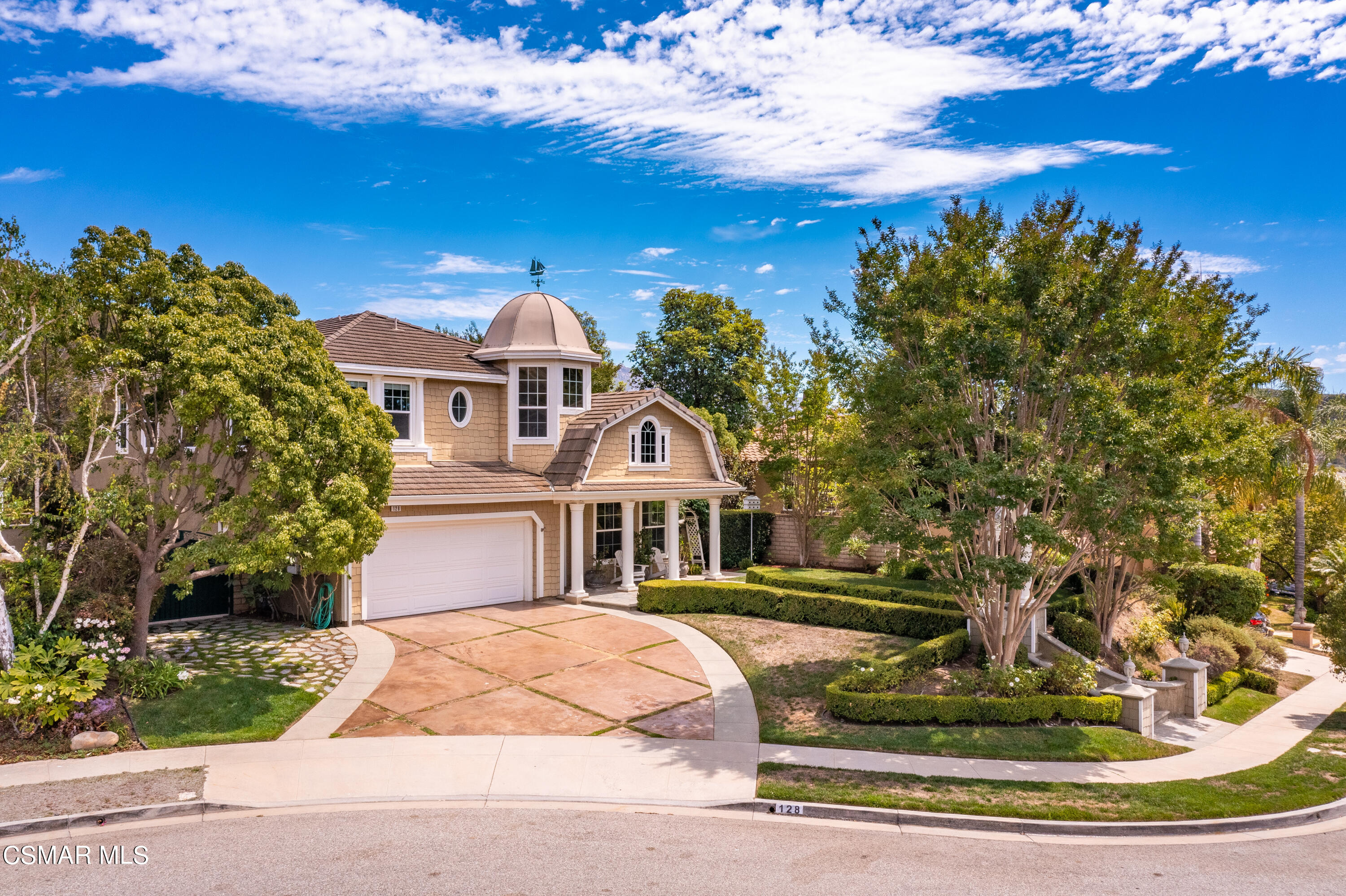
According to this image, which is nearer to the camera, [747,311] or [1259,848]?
[1259,848]

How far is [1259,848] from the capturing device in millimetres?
8836

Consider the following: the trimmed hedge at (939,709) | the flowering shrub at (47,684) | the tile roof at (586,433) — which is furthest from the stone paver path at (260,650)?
the trimmed hedge at (939,709)

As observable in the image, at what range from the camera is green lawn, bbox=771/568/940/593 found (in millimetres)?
20672

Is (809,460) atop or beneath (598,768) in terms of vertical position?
atop

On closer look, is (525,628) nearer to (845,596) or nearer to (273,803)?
(845,596)

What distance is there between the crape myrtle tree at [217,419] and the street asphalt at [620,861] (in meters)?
4.93

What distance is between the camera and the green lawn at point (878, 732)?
453 inches

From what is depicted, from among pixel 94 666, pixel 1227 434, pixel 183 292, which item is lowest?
pixel 94 666

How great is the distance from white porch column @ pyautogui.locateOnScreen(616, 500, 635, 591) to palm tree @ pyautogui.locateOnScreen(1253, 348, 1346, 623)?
1784cm

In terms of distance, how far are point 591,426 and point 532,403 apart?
1.89 metres

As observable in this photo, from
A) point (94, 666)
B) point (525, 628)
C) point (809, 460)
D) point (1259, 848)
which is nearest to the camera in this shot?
point (1259, 848)

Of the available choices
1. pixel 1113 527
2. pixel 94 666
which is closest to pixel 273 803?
pixel 94 666

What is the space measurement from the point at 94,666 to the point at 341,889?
23.1ft

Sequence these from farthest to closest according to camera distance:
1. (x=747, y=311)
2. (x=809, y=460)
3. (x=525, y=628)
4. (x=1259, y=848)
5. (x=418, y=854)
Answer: (x=747, y=311) → (x=809, y=460) → (x=525, y=628) → (x=1259, y=848) → (x=418, y=854)
